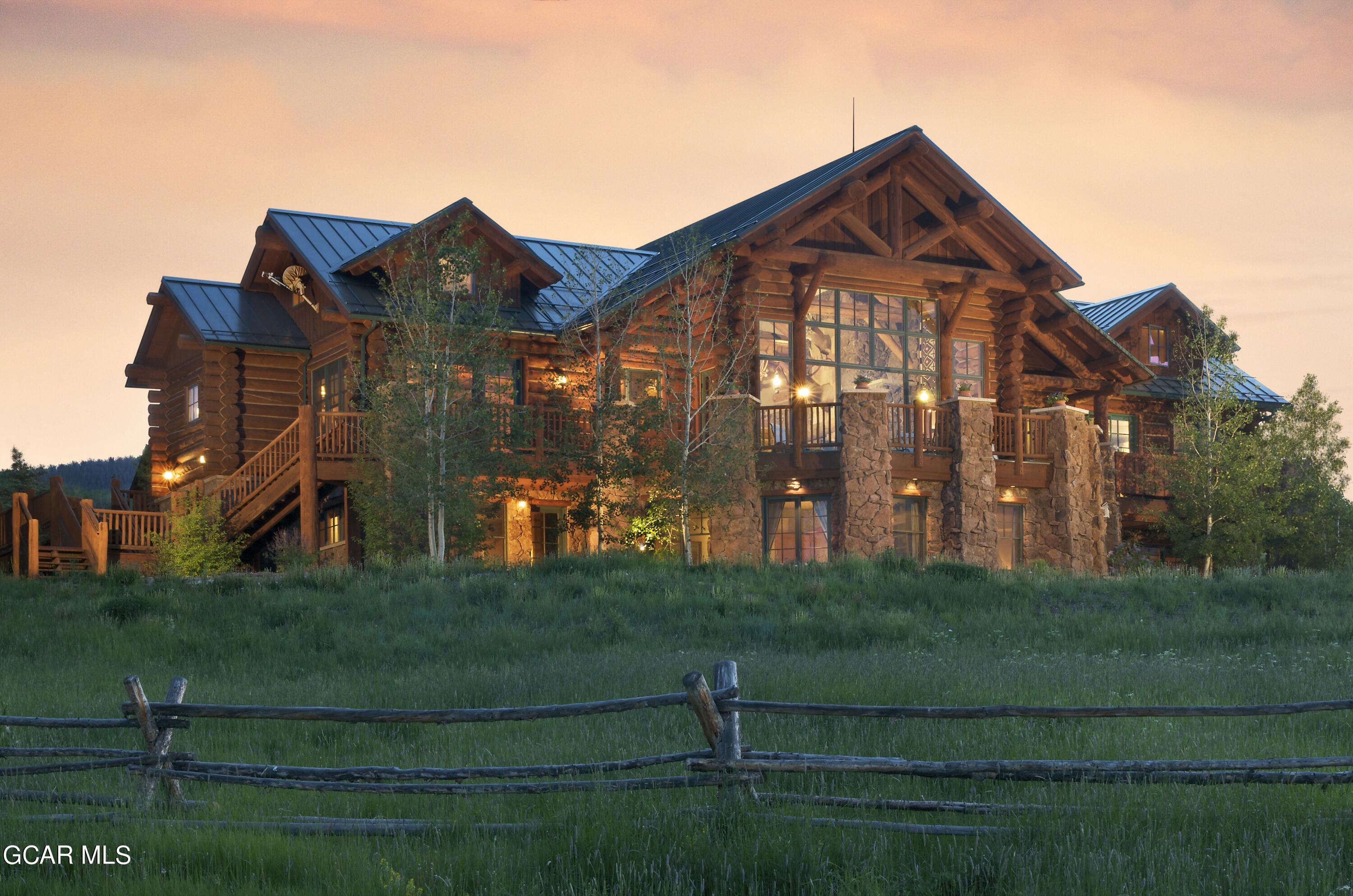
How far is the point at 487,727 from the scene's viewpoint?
525 inches

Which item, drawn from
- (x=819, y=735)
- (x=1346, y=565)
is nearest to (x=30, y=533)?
(x=819, y=735)

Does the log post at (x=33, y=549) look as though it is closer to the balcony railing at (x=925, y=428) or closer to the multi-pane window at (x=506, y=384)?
the multi-pane window at (x=506, y=384)

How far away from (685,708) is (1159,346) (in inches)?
1145

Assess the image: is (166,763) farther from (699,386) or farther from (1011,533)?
(1011,533)

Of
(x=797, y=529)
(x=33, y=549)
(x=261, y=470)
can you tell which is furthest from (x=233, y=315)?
(x=797, y=529)

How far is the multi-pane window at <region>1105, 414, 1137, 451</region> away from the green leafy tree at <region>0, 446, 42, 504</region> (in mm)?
35246

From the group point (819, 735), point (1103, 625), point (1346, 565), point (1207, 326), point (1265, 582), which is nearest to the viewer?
point (819, 735)

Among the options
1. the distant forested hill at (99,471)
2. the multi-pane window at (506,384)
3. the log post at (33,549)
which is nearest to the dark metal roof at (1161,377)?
the multi-pane window at (506,384)

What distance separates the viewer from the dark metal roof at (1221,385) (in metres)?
35.5

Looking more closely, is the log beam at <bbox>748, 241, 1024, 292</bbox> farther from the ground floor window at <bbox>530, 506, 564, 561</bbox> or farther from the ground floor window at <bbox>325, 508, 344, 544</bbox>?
the ground floor window at <bbox>325, 508, 344, 544</bbox>

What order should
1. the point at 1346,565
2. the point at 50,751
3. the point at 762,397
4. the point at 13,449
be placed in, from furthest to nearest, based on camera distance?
the point at 13,449 → the point at 1346,565 → the point at 762,397 → the point at 50,751

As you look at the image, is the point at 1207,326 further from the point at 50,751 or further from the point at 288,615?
the point at 50,751

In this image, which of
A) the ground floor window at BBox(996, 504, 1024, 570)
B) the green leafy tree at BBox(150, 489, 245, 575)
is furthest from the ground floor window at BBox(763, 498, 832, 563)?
the green leafy tree at BBox(150, 489, 245, 575)

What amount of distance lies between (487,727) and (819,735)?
343 cm
